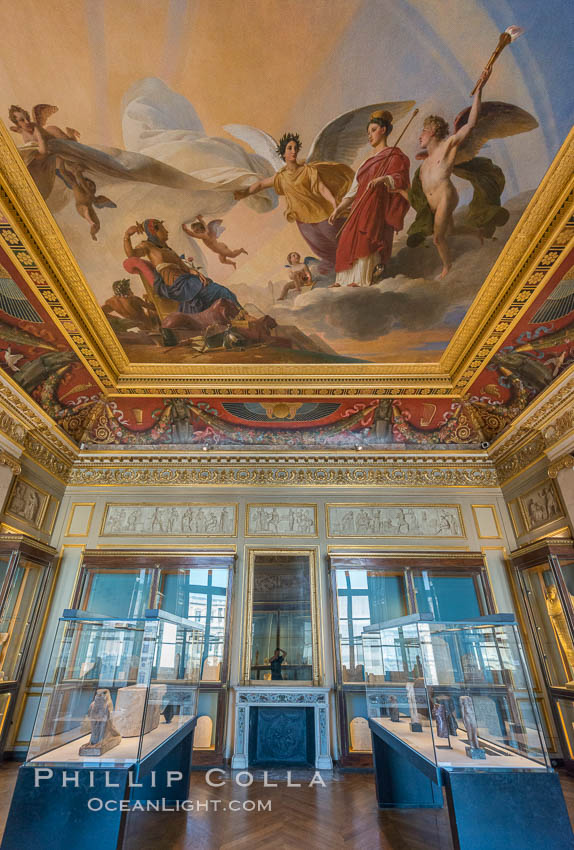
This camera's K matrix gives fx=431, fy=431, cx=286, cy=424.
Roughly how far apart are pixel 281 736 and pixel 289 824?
3152 millimetres

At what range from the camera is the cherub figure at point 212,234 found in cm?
575

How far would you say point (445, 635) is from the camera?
11.6 ft

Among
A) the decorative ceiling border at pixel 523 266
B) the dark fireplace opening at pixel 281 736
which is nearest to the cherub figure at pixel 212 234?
the decorative ceiling border at pixel 523 266

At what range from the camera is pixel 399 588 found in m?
8.52

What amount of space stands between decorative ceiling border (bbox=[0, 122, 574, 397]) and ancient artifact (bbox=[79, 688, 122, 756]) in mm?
5280

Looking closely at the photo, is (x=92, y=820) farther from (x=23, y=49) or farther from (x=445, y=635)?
(x=23, y=49)

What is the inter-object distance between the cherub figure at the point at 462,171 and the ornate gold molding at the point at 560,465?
3.82 m

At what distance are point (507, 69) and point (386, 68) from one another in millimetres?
1199

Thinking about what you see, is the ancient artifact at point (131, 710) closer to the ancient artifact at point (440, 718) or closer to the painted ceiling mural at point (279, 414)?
the ancient artifact at point (440, 718)

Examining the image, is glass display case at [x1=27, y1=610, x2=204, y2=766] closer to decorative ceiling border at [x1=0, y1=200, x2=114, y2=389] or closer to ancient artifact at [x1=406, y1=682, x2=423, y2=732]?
ancient artifact at [x1=406, y1=682, x2=423, y2=732]

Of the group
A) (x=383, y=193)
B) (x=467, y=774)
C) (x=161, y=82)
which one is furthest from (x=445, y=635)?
(x=161, y=82)

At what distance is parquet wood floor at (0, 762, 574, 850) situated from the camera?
13.0 feet

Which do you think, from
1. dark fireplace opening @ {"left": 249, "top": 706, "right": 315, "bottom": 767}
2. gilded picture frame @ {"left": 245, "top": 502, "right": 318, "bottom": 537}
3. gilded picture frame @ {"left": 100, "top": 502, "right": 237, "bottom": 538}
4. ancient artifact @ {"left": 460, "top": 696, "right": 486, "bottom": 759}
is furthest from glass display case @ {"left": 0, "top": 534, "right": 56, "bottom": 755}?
ancient artifact @ {"left": 460, "top": 696, "right": 486, "bottom": 759}

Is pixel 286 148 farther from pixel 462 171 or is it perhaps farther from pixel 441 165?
pixel 462 171
